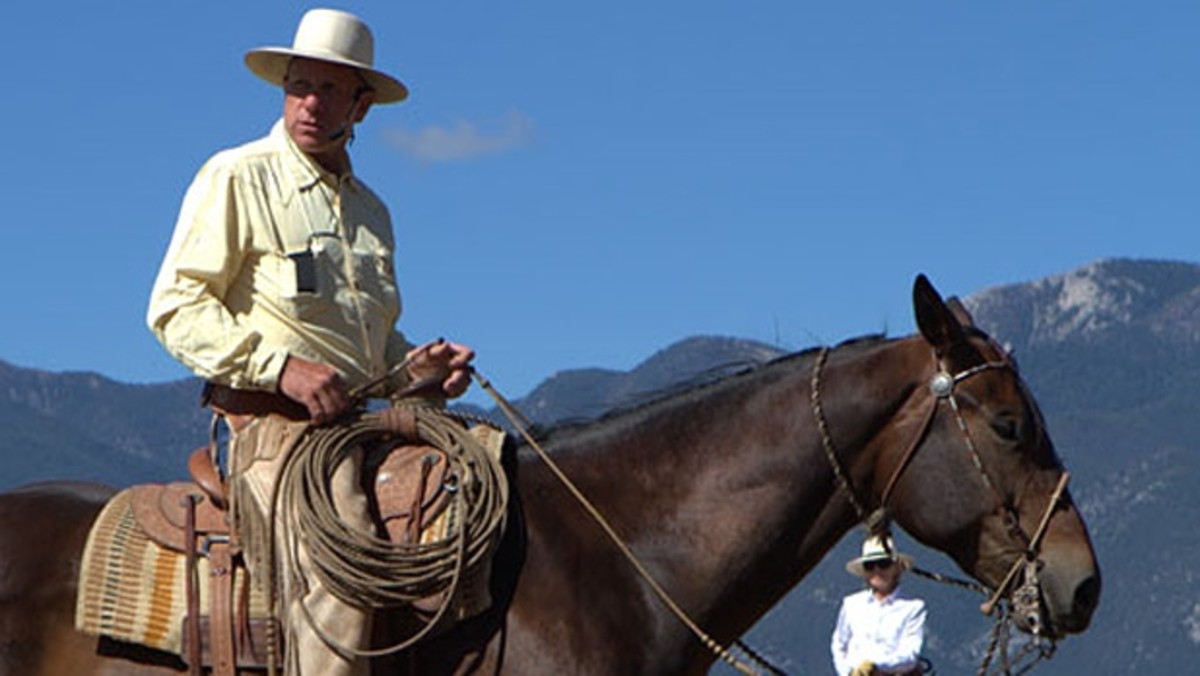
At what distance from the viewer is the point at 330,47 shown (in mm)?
9156

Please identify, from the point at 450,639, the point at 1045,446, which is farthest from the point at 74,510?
the point at 1045,446

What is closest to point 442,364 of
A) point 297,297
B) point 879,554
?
point 297,297

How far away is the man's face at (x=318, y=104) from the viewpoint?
9172 mm

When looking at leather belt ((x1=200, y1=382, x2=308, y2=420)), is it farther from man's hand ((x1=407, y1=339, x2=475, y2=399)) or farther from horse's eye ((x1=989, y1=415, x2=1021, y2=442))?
horse's eye ((x1=989, y1=415, x2=1021, y2=442))

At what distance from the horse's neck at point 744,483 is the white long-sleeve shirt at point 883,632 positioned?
686cm

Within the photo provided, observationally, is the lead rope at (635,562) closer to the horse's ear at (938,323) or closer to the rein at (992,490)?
the rein at (992,490)

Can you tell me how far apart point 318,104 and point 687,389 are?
174cm

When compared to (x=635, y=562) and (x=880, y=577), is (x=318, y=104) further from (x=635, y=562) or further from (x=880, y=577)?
(x=880, y=577)

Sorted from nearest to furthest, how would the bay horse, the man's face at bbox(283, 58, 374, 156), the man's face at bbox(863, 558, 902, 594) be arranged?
the bay horse, the man's face at bbox(283, 58, 374, 156), the man's face at bbox(863, 558, 902, 594)

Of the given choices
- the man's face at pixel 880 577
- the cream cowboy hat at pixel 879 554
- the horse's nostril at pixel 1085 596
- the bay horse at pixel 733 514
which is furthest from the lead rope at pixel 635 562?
the man's face at pixel 880 577

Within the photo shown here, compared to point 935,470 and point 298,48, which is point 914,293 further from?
point 298,48

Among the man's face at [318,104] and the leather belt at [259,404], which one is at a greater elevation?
the man's face at [318,104]

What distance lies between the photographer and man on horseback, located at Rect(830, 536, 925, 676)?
15.6 m

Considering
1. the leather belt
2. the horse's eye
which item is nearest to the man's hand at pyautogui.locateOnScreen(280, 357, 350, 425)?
the leather belt
